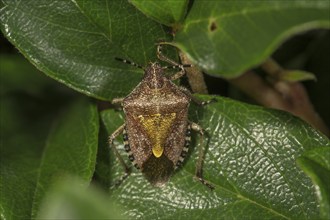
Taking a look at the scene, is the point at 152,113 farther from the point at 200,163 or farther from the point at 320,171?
the point at 320,171

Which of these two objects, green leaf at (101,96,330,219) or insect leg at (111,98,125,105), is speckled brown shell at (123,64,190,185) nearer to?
insect leg at (111,98,125,105)

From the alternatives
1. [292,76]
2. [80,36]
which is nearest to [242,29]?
[80,36]

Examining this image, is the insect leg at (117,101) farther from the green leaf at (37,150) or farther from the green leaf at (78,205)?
the green leaf at (78,205)

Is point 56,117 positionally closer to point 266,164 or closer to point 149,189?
point 149,189

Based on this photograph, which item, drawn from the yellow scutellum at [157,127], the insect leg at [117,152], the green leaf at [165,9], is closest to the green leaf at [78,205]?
the green leaf at [165,9]

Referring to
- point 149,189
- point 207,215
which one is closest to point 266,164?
point 207,215

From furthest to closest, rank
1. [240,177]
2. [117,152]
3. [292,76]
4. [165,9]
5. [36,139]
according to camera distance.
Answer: [36,139] < [292,76] < [117,152] < [240,177] < [165,9]
